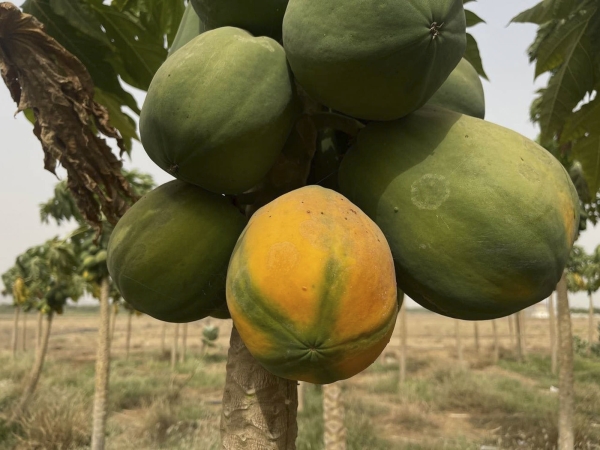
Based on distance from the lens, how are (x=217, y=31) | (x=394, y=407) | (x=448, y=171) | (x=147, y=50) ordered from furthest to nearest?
(x=394, y=407) → (x=147, y=50) → (x=217, y=31) → (x=448, y=171)

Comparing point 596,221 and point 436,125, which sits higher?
point 596,221

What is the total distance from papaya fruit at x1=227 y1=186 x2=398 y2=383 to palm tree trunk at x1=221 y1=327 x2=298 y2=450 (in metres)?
0.28

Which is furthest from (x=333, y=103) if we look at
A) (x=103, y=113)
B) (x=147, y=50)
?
(x=147, y=50)

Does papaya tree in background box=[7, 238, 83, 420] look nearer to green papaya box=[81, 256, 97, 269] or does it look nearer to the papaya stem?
green papaya box=[81, 256, 97, 269]

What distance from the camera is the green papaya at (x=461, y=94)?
1524 mm

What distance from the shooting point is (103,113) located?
180 cm

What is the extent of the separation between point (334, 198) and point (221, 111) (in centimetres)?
32

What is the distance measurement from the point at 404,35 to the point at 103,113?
1111 mm

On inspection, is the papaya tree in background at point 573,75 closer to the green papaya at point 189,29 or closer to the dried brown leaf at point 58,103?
the green papaya at point 189,29

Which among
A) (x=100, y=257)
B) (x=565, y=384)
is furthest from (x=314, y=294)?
→ (x=565, y=384)

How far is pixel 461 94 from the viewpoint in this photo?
154 cm

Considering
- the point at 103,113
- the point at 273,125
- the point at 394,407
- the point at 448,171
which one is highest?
the point at 103,113

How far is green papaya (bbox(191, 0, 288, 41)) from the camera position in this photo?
138 centimetres

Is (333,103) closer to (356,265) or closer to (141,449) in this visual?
(356,265)
